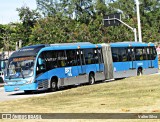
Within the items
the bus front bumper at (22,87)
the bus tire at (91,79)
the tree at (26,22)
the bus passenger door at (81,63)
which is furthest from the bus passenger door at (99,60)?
the tree at (26,22)

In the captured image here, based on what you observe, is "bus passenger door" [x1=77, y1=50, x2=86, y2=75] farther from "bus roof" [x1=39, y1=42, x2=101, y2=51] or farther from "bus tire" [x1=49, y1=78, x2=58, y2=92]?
"bus tire" [x1=49, y1=78, x2=58, y2=92]

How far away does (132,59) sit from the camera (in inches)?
1325

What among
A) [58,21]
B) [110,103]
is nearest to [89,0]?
[58,21]

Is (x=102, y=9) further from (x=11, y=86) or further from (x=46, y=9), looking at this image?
(x=11, y=86)

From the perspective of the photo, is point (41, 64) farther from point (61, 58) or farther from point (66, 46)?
point (66, 46)

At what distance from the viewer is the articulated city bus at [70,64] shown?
77.3 ft

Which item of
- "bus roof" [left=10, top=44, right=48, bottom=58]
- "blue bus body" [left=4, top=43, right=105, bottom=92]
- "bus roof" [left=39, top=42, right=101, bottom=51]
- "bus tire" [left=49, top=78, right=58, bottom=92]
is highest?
"bus roof" [left=39, top=42, right=101, bottom=51]

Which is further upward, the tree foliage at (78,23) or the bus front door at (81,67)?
the tree foliage at (78,23)

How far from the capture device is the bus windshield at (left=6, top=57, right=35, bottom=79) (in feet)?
76.8

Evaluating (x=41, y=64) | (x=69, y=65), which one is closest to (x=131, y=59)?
(x=69, y=65)

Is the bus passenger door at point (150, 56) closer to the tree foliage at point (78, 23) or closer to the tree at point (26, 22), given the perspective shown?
the tree foliage at point (78, 23)

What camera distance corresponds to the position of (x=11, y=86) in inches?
936

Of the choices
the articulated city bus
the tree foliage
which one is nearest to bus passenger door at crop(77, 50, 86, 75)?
the articulated city bus

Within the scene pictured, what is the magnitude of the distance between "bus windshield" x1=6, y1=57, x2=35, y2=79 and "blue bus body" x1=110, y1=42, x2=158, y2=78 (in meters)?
9.49
